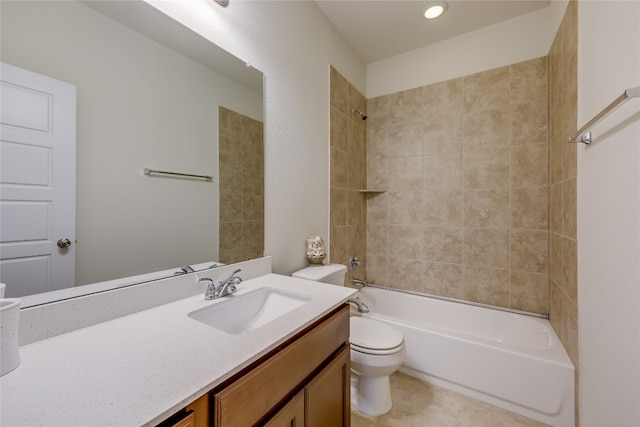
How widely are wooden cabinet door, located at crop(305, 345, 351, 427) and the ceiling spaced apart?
2.26 m

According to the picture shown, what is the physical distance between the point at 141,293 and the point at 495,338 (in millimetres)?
2404

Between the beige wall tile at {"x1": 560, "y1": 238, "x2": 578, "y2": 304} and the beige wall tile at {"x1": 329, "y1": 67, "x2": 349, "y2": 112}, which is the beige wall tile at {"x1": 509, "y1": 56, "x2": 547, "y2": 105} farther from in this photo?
the beige wall tile at {"x1": 329, "y1": 67, "x2": 349, "y2": 112}

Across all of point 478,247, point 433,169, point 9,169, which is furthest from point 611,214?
point 9,169

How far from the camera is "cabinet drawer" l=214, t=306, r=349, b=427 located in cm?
59

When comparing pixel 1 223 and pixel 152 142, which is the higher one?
pixel 152 142

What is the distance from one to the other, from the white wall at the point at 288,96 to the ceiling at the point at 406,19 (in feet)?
0.61

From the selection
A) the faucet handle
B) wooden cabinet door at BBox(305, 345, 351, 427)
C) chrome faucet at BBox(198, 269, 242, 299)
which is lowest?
wooden cabinet door at BBox(305, 345, 351, 427)

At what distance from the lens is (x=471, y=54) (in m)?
2.19

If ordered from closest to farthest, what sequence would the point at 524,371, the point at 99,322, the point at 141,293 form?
the point at 99,322
the point at 141,293
the point at 524,371

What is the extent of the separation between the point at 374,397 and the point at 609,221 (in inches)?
56.8

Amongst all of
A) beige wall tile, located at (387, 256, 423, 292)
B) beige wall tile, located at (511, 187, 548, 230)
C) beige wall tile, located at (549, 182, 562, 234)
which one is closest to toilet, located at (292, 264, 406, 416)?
beige wall tile, located at (387, 256, 423, 292)

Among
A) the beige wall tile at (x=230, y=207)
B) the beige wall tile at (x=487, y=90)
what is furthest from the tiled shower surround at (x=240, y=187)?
the beige wall tile at (x=487, y=90)

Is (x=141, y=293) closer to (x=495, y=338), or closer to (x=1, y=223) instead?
(x=1, y=223)

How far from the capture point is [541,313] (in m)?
1.96
